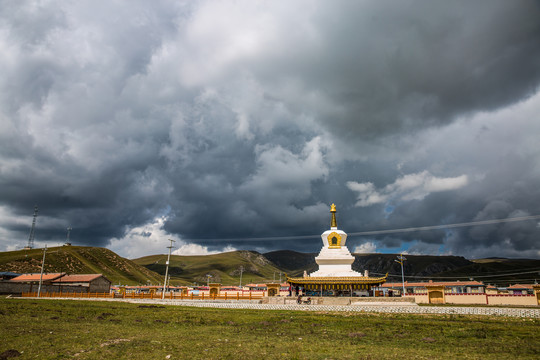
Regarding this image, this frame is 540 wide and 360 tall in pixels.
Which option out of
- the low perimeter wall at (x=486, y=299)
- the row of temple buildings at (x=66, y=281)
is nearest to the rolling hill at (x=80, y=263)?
the row of temple buildings at (x=66, y=281)

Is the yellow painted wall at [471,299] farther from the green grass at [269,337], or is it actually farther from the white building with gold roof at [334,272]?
the green grass at [269,337]

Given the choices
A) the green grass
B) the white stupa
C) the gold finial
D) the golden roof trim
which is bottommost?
the green grass

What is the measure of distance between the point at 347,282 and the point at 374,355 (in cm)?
3520

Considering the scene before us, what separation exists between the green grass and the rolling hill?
120 meters

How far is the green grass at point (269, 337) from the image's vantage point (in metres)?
16.9

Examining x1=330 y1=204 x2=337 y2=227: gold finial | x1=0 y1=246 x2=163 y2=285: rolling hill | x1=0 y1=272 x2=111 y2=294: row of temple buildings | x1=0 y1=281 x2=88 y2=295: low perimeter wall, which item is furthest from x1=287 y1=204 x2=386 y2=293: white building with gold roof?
→ x1=0 y1=246 x2=163 y2=285: rolling hill

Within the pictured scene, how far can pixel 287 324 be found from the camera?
27.8 metres

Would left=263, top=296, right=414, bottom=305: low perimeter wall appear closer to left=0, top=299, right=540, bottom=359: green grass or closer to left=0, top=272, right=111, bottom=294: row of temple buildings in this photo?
left=0, top=299, right=540, bottom=359: green grass

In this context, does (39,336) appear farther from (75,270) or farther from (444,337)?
(75,270)

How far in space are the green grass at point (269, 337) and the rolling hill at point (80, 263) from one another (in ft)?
392

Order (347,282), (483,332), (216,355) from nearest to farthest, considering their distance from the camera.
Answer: (216,355) < (483,332) < (347,282)

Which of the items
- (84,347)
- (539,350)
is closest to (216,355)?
(84,347)

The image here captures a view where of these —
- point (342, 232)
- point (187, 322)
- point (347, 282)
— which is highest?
point (342, 232)

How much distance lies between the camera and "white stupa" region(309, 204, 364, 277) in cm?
5525
